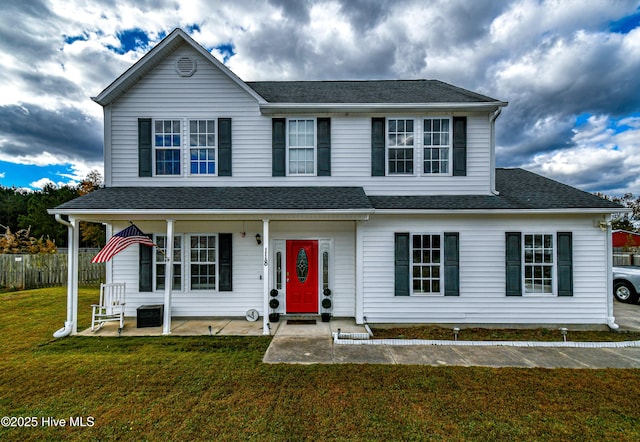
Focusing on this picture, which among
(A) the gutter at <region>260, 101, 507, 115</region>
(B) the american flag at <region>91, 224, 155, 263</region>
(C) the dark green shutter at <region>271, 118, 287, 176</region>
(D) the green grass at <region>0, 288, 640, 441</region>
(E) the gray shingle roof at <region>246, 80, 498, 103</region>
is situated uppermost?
(E) the gray shingle roof at <region>246, 80, 498, 103</region>

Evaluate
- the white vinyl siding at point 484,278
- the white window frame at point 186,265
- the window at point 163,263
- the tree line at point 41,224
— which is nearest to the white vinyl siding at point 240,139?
the white vinyl siding at point 484,278

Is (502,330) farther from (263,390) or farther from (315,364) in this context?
(263,390)

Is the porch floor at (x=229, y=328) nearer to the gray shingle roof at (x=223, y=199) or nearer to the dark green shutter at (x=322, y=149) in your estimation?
the gray shingle roof at (x=223, y=199)

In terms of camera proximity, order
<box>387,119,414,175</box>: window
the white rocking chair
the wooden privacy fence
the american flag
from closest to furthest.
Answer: the american flag < the white rocking chair < <box>387,119,414,175</box>: window < the wooden privacy fence

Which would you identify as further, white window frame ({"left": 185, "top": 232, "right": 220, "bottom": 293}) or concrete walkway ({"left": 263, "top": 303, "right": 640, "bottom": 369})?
white window frame ({"left": 185, "top": 232, "right": 220, "bottom": 293})

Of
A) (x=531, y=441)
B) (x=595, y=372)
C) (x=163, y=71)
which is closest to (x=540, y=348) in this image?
(x=595, y=372)

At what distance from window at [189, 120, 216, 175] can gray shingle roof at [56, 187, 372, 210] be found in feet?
2.07

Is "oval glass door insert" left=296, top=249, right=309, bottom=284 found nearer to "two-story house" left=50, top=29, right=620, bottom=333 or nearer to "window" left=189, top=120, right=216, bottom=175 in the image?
"two-story house" left=50, top=29, right=620, bottom=333

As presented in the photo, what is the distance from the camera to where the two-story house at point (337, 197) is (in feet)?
23.5

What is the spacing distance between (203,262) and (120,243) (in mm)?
2020

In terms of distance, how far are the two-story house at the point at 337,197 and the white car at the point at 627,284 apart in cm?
515

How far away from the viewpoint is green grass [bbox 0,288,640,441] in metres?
3.19

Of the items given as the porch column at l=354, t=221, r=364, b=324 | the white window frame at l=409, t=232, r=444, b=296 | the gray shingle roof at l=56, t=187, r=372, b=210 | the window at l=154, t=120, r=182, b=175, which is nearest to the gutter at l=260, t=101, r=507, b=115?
the gray shingle roof at l=56, t=187, r=372, b=210

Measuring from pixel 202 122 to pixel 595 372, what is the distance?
10243mm
